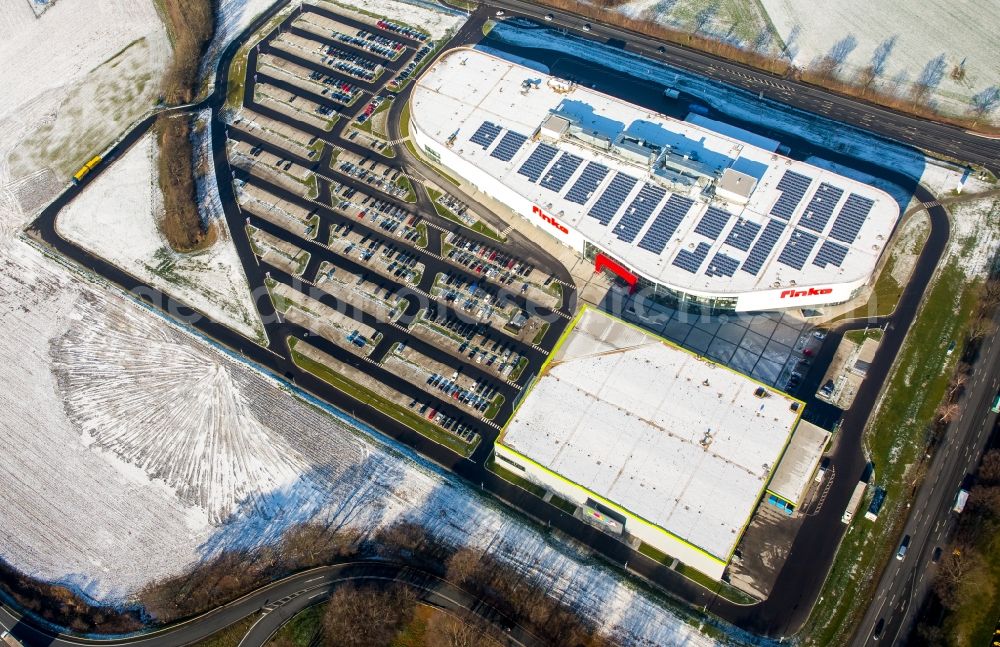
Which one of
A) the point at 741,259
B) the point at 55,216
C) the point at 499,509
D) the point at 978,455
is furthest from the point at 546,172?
the point at 55,216

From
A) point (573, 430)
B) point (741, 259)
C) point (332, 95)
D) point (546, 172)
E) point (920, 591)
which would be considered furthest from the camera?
point (332, 95)

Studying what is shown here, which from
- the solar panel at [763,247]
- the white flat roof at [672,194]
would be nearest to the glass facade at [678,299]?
the white flat roof at [672,194]

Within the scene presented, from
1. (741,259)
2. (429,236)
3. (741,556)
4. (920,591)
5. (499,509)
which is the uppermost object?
(741,259)

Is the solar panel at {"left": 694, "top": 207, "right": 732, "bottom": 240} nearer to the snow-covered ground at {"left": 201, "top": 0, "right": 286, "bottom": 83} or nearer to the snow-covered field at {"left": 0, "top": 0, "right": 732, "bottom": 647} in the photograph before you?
the snow-covered field at {"left": 0, "top": 0, "right": 732, "bottom": 647}

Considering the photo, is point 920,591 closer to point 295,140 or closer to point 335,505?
point 335,505

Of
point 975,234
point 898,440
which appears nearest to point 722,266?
point 898,440

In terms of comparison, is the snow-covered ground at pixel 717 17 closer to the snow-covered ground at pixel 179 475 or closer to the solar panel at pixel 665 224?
the solar panel at pixel 665 224
